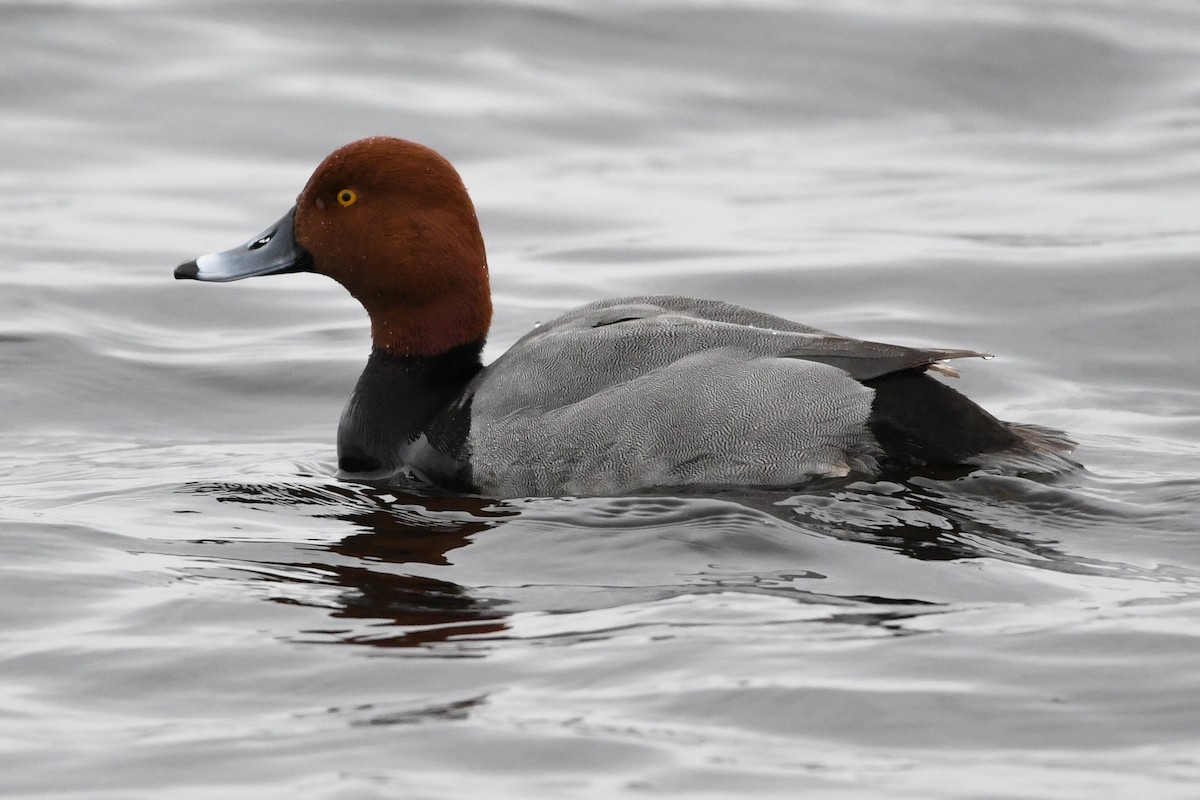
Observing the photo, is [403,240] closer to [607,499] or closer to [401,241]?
[401,241]

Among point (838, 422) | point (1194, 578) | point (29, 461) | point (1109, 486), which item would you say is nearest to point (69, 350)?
point (29, 461)

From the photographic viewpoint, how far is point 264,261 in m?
6.82

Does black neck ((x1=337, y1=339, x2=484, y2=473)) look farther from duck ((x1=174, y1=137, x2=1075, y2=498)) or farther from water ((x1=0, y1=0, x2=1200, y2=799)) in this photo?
water ((x1=0, y1=0, x2=1200, y2=799))

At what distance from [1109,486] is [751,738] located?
8.54ft

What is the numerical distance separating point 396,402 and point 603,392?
95 centimetres

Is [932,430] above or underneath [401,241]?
underneath

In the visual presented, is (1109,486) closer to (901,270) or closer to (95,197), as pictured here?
(901,270)

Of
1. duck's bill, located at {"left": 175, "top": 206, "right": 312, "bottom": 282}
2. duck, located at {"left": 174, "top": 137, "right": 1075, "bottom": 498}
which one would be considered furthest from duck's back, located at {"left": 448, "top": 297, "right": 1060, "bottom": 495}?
duck's bill, located at {"left": 175, "top": 206, "right": 312, "bottom": 282}

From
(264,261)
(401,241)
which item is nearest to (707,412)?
(401,241)

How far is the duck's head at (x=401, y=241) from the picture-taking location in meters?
6.48

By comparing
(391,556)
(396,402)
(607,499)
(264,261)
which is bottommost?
(391,556)

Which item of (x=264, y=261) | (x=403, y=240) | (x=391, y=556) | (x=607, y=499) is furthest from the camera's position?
(x=264, y=261)

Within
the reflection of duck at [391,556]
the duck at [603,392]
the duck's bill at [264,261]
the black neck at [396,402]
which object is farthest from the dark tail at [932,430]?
the duck's bill at [264,261]

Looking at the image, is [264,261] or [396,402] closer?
[396,402]
